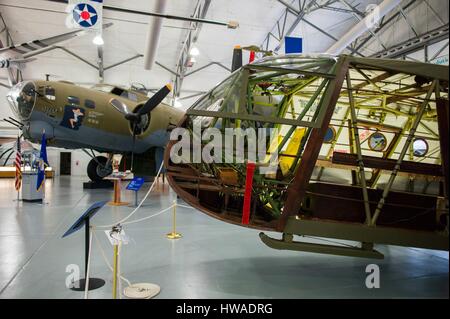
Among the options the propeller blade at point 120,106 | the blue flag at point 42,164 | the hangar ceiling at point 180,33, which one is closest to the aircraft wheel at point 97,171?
the propeller blade at point 120,106

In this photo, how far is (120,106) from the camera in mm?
9812

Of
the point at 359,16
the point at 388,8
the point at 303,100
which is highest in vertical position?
the point at 359,16

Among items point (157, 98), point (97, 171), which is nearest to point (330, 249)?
point (157, 98)

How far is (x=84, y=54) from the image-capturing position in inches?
781

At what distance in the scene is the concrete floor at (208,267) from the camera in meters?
3.22

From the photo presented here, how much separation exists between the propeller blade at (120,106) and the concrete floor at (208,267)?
4.57 meters

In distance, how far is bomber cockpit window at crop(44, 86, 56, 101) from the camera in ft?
29.9

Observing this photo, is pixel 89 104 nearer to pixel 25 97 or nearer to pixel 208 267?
pixel 25 97

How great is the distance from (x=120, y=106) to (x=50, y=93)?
2069 mm

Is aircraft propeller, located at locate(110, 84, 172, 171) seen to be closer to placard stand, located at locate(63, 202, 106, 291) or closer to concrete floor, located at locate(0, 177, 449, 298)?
concrete floor, located at locate(0, 177, 449, 298)
